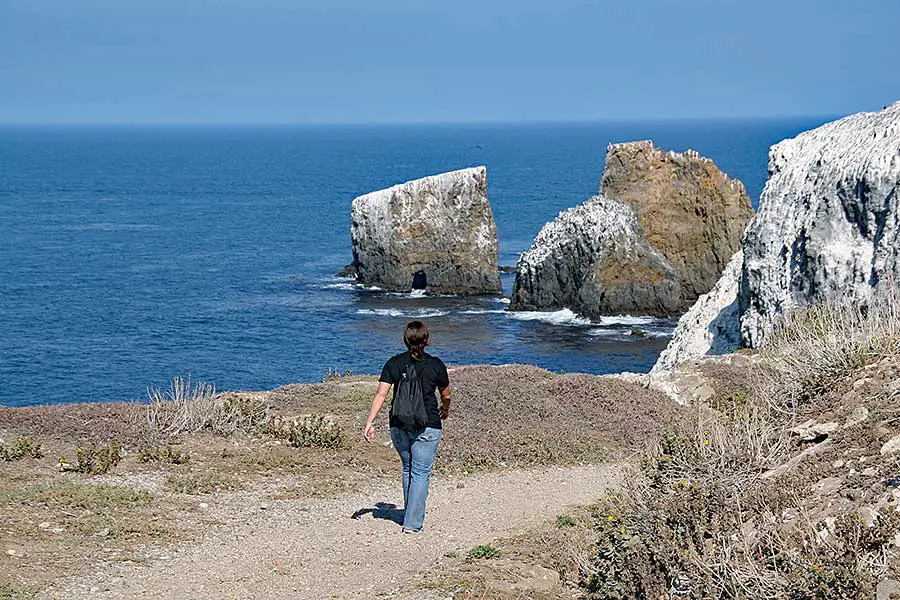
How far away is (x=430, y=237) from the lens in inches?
3364

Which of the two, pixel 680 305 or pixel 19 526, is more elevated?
pixel 19 526

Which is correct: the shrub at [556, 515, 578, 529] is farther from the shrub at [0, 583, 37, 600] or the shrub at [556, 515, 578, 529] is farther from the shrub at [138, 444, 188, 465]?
the shrub at [138, 444, 188, 465]

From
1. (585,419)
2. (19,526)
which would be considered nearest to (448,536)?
(19,526)

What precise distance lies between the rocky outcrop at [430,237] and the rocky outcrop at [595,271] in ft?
26.3

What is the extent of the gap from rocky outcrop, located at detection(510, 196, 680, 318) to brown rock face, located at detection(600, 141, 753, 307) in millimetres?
6615

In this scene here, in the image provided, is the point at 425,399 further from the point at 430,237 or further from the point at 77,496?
the point at 430,237

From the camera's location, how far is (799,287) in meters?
32.1

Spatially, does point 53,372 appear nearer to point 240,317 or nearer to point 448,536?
point 240,317

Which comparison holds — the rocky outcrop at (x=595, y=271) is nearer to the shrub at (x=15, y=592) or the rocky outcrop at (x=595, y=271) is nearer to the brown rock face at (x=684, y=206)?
the brown rock face at (x=684, y=206)

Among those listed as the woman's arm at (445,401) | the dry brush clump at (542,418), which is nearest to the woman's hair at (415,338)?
the woman's arm at (445,401)

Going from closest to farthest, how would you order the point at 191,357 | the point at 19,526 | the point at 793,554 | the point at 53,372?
the point at 793,554, the point at 19,526, the point at 53,372, the point at 191,357

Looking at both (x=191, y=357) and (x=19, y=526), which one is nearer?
(x=19, y=526)

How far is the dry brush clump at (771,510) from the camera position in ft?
32.6

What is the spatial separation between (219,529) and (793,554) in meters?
8.31
